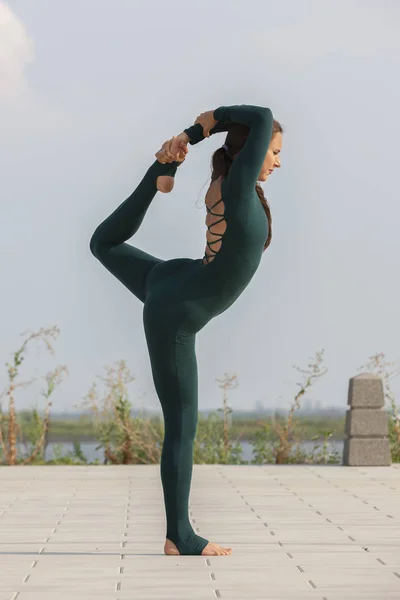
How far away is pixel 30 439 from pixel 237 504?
14.4ft

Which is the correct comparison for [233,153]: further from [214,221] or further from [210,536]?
[210,536]

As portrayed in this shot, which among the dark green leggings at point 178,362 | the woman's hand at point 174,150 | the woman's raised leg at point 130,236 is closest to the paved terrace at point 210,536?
the dark green leggings at point 178,362

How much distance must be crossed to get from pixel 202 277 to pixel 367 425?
6064 millimetres

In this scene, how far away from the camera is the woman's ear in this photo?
5098 mm

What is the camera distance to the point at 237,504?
24.4 ft

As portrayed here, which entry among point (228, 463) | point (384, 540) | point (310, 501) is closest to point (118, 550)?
point (384, 540)

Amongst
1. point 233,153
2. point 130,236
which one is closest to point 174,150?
point 233,153

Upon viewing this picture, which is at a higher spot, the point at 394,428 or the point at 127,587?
the point at 394,428

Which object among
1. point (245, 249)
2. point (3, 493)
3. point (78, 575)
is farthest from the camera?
point (3, 493)

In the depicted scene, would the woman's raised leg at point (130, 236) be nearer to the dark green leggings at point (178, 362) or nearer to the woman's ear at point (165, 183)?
the woman's ear at point (165, 183)

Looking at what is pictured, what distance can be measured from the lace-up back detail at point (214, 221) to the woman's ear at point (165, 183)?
0.19m

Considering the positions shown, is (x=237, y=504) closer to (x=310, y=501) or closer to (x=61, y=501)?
(x=310, y=501)

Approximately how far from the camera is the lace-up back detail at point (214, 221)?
4980 mm

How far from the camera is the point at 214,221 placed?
16.4 feet
